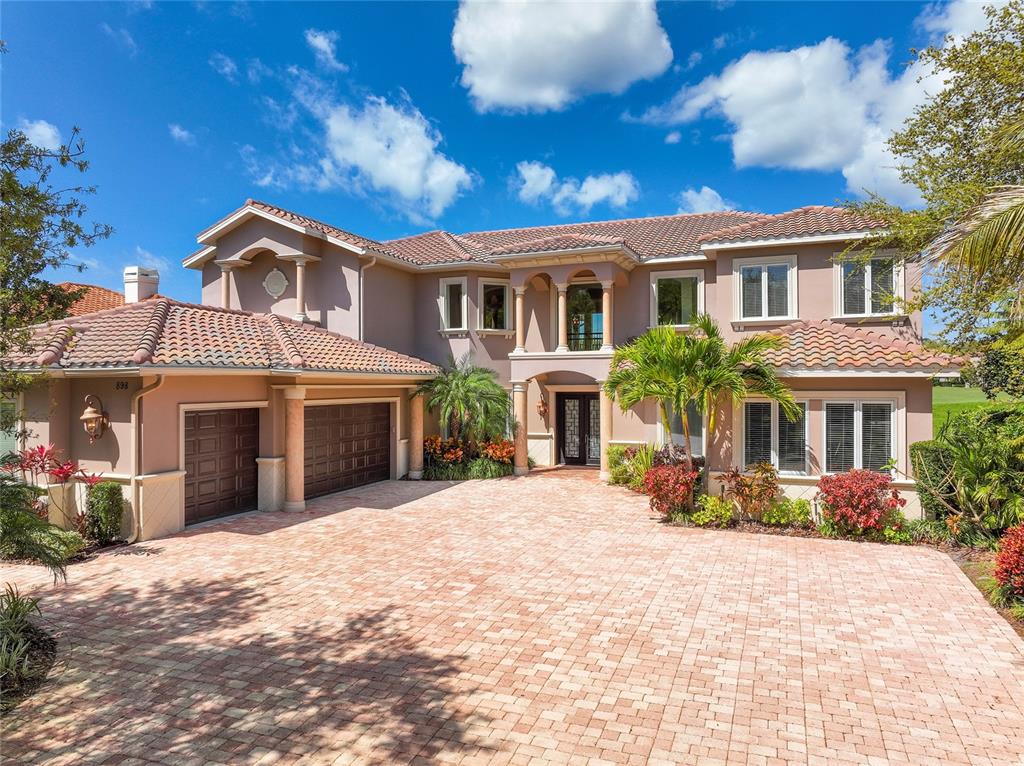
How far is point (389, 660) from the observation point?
6.38 meters

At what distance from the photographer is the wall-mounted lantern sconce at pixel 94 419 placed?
11.3m

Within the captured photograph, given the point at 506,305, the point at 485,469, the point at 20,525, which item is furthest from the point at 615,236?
the point at 20,525

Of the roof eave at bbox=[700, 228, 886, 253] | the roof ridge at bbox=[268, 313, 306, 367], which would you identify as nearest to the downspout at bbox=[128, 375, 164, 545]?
the roof ridge at bbox=[268, 313, 306, 367]

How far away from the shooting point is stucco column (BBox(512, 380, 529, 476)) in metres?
19.4

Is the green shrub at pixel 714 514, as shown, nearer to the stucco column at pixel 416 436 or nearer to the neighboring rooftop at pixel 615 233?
the neighboring rooftop at pixel 615 233

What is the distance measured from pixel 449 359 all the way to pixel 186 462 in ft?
33.2

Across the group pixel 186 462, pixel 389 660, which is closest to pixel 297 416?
pixel 186 462

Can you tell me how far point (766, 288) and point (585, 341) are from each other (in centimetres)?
631

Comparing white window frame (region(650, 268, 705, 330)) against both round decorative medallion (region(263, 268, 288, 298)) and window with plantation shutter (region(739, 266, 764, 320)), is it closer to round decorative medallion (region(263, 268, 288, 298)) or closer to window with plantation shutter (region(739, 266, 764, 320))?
window with plantation shutter (region(739, 266, 764, 320))

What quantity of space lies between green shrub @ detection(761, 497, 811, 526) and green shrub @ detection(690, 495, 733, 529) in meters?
0.82

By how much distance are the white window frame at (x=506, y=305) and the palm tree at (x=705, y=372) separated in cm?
804

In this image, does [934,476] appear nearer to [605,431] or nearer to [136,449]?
[605,431]

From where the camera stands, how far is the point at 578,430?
21547 millimetres

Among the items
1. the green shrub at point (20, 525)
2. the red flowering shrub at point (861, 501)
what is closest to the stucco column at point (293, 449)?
the green shrub at point (20, 525)
